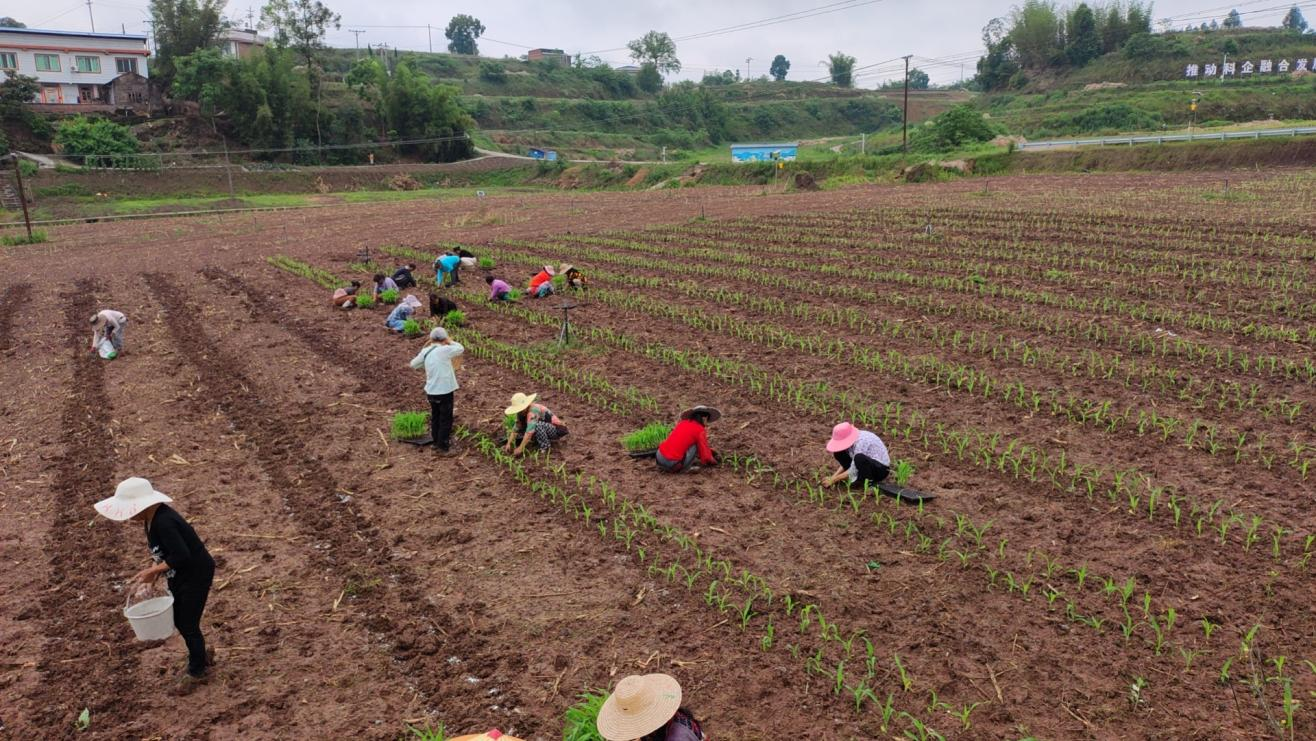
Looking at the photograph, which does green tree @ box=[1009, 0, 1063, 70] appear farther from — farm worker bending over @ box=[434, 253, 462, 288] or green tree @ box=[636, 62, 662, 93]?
farm worker bending over @ box=[434, 253, 462, 288]

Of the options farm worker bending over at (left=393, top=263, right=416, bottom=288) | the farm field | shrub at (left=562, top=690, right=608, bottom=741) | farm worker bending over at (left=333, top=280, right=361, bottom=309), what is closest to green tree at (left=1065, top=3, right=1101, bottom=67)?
the farm field

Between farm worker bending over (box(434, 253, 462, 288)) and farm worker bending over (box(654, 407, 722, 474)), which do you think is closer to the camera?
farm worker bending over (box(654, 407, 722, 474))

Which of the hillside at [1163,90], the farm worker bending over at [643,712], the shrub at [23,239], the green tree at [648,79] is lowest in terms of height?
the farm worker bending over at [643,712]

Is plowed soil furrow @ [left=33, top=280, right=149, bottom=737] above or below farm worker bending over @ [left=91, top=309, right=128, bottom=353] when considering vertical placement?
below

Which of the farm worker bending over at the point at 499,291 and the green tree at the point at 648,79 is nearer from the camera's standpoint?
the farm worker bending over at the point at 499,291

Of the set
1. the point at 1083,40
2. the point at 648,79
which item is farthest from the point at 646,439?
the point at 648,79

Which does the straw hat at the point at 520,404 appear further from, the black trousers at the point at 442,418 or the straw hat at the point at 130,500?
the straw hat at the point at 130,500

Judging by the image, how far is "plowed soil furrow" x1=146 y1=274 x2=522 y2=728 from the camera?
5.14m

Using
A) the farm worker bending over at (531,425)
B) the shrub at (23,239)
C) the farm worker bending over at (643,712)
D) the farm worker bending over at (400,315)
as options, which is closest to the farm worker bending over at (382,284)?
the farm worker bending over at (400,315)

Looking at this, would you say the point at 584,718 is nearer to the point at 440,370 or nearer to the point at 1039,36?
the point at 440,370

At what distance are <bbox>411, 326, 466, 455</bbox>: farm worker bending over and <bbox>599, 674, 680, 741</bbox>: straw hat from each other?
519cm

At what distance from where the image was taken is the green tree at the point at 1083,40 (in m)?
85.6

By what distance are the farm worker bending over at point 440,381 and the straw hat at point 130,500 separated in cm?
361

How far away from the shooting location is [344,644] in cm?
563
